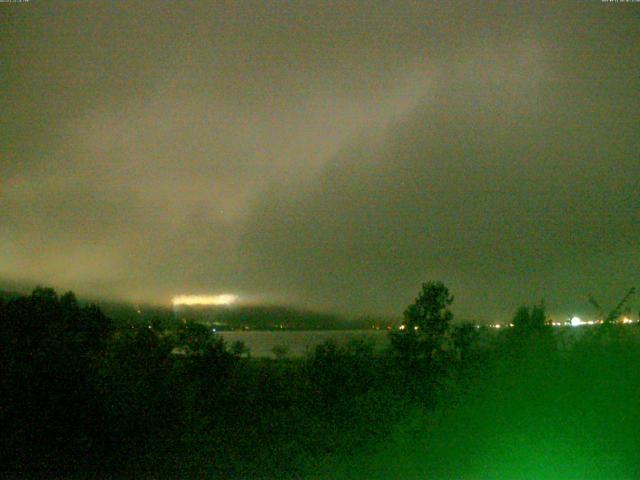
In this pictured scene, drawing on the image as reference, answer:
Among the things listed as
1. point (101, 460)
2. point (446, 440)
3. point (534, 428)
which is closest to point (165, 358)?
point (101, 460)

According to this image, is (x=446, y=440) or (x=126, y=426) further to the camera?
(x=126, y=426)

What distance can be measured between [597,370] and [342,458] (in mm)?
4690

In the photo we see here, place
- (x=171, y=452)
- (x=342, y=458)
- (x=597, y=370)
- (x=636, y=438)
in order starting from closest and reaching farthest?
1. (x=636, y=438)
2. (x=597, y=370)
3. (x=342, y=458)
4. (x=171, y=452)

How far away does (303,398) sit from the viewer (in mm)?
13891

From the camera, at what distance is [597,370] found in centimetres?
996

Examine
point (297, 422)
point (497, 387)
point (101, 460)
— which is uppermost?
point (497, 387)

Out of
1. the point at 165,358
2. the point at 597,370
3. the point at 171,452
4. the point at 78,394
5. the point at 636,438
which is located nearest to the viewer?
the point at 636,438

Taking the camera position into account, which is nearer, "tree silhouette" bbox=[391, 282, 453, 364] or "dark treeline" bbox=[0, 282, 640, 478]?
"dark treeline" bbox=[0, 282, 640, 478]

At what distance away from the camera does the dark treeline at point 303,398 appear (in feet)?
32.3

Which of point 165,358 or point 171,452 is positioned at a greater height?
point 165,358

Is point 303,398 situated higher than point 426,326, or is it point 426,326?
point 426,326

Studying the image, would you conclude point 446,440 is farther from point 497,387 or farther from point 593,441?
point 593,441

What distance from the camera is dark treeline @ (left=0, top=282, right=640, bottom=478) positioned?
9852mm

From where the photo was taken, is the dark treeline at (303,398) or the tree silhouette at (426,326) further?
the tree silhouette at (426,326)
